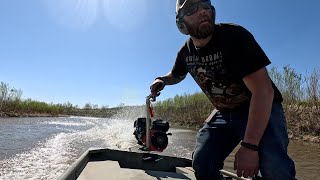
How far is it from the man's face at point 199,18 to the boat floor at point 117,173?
1.90 m

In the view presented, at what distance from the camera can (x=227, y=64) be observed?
210cm

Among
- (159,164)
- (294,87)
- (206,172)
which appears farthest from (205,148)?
(294,87)

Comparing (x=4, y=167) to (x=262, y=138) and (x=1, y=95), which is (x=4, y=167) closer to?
(x=262, y=138)

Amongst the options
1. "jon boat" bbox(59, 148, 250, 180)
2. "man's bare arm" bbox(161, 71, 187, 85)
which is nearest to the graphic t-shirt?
"man's bare arm" bbox(161, 71, 187, 85)

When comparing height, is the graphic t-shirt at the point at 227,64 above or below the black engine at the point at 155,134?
above

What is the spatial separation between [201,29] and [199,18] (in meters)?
0.07

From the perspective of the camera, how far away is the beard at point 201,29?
2.12 metres

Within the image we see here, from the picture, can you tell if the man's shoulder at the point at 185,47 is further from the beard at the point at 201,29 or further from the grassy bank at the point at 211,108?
the grassy bank at the point at 211,108

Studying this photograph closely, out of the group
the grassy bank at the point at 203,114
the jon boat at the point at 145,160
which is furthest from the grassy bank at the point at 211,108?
the jon boat at the point at 145,160

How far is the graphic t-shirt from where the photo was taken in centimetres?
192

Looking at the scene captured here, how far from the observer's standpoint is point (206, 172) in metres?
2.46

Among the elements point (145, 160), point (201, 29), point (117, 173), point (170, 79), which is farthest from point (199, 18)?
point (145, 160)

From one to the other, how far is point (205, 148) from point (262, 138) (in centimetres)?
57

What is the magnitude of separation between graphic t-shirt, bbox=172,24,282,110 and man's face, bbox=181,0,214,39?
0.27 ft
